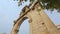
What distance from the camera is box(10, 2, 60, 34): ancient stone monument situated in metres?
14.7

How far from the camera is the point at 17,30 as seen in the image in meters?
19.3

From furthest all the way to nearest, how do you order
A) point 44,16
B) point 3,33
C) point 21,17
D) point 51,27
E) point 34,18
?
point 3,33 → point 21,17 → point 34,18 → point 44,16 → point 51,27

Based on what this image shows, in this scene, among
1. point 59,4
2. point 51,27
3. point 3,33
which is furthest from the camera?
point 3,33

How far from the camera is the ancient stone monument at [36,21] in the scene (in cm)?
1467

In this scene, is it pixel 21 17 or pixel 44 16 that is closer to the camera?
pixel 44 16

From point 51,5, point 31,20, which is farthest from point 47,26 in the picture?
point 51,5

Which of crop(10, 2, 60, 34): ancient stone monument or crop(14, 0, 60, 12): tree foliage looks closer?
crop(14, 0, 60, 12): tree foliage

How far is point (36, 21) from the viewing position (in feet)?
54.3

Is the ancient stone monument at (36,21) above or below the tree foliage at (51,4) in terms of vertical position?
above

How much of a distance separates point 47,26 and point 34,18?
7.70 ft

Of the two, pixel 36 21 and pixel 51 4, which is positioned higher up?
pixel 36 21

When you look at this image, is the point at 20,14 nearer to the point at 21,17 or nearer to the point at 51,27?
the point at 21,17

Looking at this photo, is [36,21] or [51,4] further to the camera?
[36,21]

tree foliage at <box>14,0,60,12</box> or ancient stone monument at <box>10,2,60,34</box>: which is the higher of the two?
ancient stone monument at <box>10,2,60,34</box>
